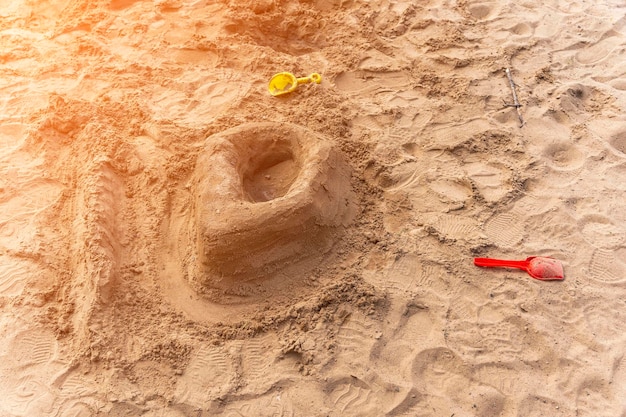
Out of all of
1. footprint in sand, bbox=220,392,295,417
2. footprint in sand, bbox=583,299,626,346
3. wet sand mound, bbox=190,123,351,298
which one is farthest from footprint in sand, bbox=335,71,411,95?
footprint in sand, bbox=220,392,295,417

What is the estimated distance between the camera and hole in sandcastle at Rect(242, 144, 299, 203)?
2.80 meters

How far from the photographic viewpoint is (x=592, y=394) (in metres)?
2.05

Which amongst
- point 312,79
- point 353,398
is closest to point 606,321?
point 353,398

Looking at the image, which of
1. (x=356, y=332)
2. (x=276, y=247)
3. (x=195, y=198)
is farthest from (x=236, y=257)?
(x=356, y=332)

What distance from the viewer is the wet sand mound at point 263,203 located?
238 centimetres

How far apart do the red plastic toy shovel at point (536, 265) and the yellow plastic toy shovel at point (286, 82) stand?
1829 millimetres

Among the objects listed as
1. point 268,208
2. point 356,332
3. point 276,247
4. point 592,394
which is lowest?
point 592,394

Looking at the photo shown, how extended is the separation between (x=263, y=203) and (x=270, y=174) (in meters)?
0.52

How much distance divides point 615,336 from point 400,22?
2.96 m

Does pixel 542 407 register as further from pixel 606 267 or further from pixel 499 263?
pixel 606 267

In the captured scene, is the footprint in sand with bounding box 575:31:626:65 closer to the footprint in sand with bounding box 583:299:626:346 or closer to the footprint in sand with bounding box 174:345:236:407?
the footprint in sand with bounding box 583:299:626:346

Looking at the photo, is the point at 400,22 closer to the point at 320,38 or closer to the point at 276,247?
the point at 320,38

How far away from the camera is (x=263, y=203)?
2.43m

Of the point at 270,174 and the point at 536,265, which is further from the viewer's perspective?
the point at 270,174
